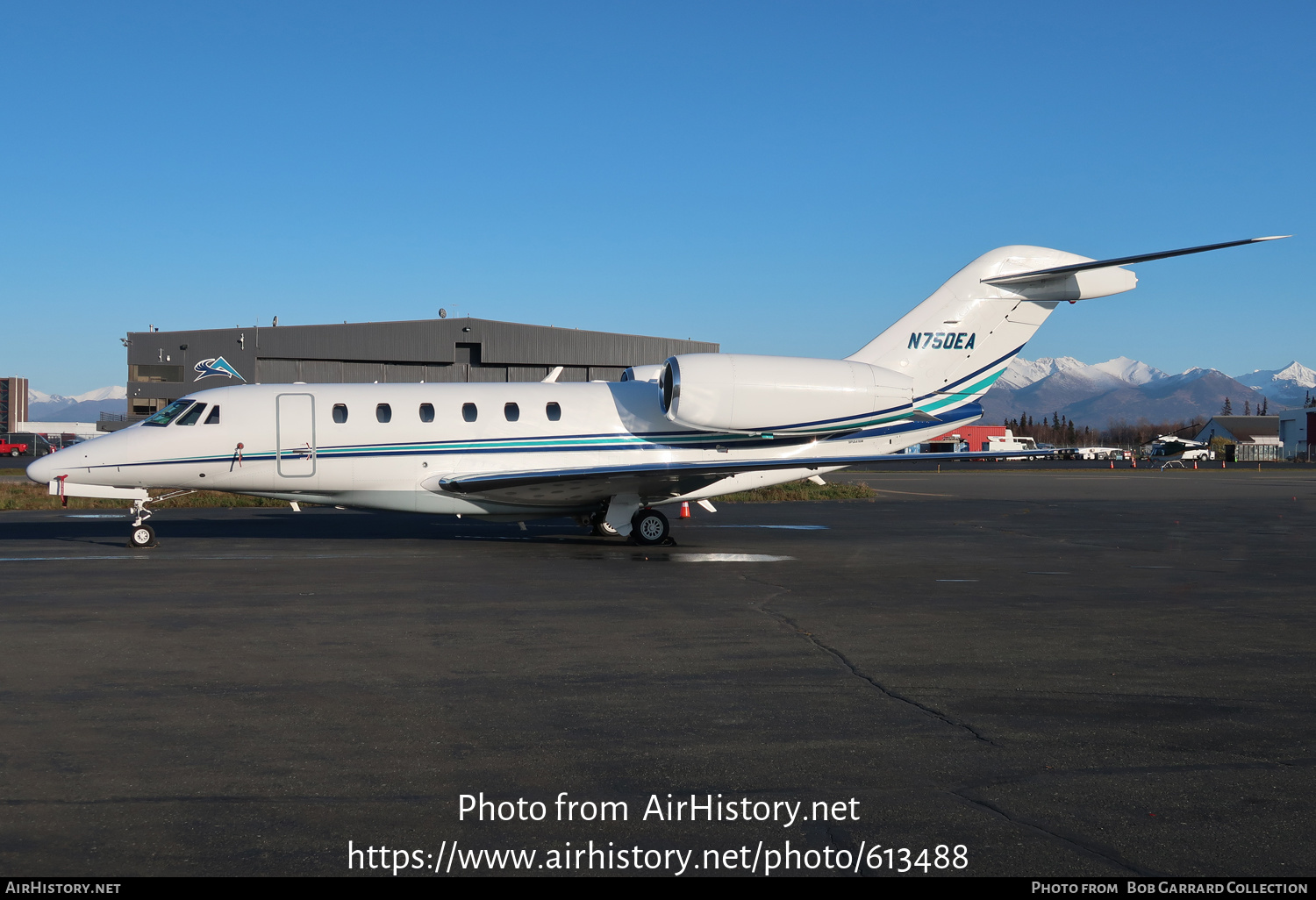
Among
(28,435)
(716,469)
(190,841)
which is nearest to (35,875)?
(190,841)

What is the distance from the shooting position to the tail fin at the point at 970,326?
57.5 ft

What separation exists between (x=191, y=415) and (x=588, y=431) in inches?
268

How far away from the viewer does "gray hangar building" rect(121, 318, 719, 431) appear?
160 feet

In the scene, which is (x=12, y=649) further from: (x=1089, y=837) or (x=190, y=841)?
(x=1089, y=837)

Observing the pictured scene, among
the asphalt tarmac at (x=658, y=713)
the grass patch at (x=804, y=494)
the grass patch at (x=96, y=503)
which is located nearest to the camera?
the asphalt tarmac at (x=658, y=713)

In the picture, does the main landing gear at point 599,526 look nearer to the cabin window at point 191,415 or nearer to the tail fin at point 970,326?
the tail fin at point 970,326

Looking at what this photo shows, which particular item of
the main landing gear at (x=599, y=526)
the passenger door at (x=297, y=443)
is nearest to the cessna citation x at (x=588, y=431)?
the passenger door at (x=297, y=443)

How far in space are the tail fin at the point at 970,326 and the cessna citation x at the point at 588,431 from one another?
3cm

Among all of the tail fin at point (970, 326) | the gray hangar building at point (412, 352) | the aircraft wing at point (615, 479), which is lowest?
the aircraft wing at point (615, 479)

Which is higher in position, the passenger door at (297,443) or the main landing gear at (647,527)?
the passenger door at (297,443)

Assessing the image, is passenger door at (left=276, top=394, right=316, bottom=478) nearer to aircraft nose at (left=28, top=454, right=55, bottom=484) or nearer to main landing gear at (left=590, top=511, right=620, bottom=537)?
aircraft nose at (left=28, top=454, right=55, bottom=484)

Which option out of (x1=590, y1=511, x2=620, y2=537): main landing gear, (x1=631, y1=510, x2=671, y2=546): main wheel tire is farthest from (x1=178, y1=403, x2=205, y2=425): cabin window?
(x1=631, y1=510, x2=671, y2=546): main wheel tire

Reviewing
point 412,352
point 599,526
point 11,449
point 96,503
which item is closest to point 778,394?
point 599,526

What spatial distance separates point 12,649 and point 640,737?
598cm
